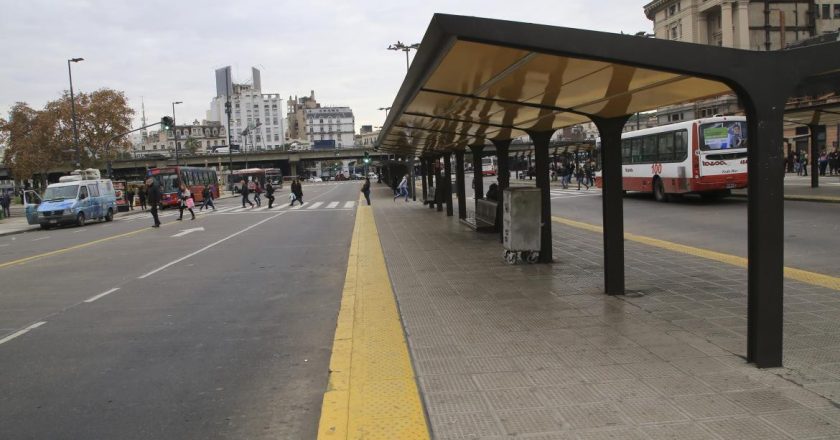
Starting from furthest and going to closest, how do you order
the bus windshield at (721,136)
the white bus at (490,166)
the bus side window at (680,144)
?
the white bus at (490,166) < the bus side window at (680,144) < the bus windshield at (721,136)

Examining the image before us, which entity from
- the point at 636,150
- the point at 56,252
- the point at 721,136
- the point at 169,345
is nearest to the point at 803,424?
the point at 169,345

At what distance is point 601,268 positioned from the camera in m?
9.23

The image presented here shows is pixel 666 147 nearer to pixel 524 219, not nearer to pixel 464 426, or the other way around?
pixel 524 219

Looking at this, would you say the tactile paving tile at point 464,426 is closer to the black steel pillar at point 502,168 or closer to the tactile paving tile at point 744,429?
the tactile paving tile at point 744,429

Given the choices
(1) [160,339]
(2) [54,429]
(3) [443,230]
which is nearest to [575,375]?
(2) [54,429]

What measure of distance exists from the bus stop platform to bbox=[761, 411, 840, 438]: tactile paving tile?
1 centimetres

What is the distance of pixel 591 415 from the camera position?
3859 millimetres

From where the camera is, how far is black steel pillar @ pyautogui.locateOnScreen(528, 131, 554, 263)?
9.46 meters

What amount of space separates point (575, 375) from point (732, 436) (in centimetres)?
125

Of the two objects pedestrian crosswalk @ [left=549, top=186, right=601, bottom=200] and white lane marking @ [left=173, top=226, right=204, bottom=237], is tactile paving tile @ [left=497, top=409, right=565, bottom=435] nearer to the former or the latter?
white lane marking @ [left=173, top=226, right=204, bottom=237]

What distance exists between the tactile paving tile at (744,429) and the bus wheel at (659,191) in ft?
66.7

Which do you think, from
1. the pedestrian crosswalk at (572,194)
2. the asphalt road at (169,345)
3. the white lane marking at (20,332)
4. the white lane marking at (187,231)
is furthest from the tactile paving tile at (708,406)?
the pedestrian crosswalk at (572,194)

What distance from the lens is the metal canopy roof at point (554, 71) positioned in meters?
4.56

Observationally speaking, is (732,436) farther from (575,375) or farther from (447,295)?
(447,295)
